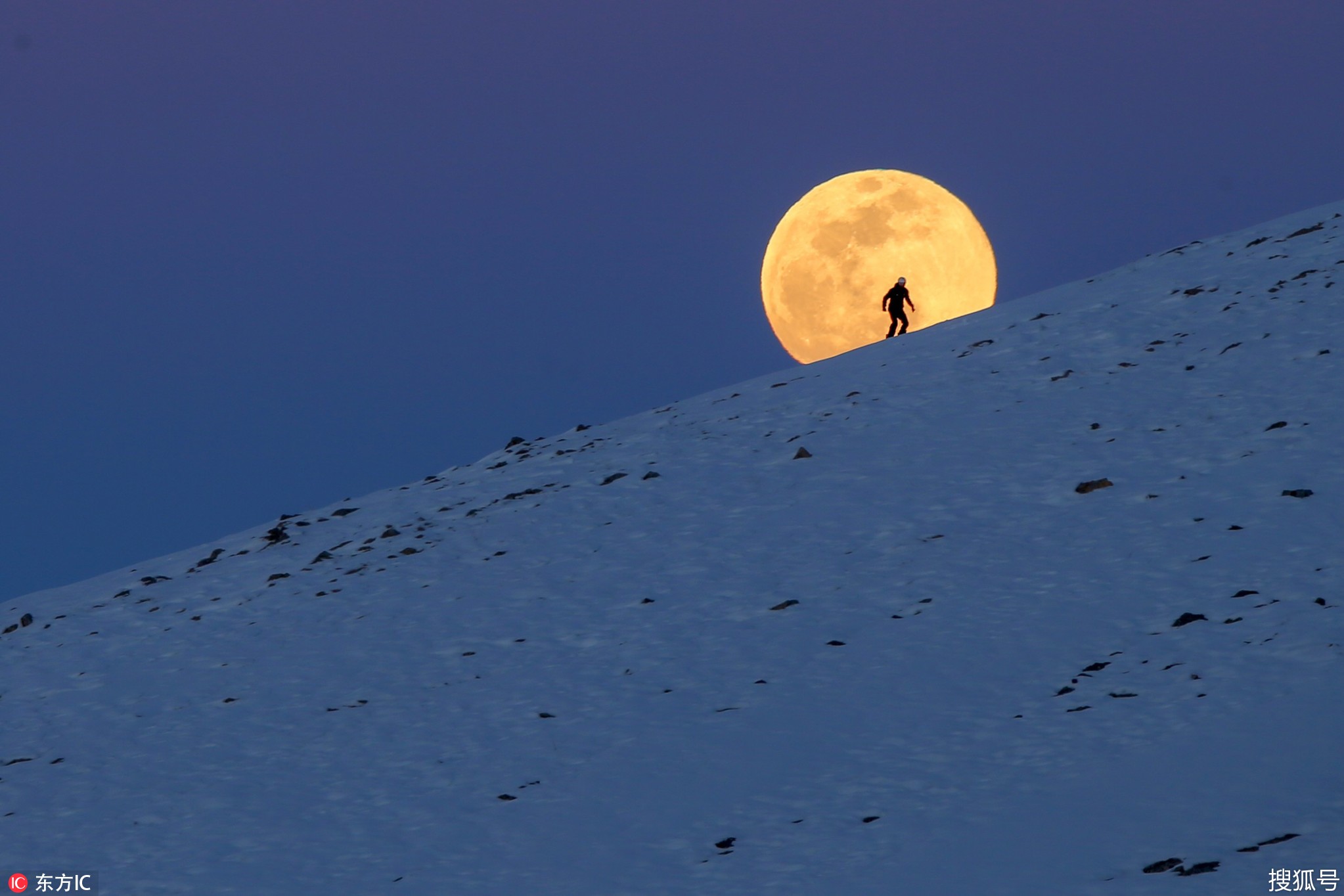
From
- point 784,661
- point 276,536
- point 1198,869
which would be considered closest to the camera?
point 1198,869

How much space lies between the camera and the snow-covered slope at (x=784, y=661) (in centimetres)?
842

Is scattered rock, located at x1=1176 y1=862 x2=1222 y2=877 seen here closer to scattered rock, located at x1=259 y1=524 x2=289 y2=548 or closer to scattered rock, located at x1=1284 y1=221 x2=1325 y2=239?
scattered rock, located at x1=259 y1=524 x2=289 y2=548

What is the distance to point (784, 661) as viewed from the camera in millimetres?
11227

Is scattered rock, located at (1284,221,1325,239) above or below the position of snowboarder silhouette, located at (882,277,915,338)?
below

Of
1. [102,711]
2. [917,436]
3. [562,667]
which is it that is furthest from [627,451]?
[102,711]

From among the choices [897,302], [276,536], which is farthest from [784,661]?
[897,302]

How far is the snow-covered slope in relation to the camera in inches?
332

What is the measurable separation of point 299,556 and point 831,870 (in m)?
9.95

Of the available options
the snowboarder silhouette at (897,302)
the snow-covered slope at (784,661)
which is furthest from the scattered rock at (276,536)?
the snowboarder silhouette at (897,302)

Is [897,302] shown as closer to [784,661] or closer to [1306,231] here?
[1306,231]

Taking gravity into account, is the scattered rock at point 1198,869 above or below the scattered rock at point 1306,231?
below

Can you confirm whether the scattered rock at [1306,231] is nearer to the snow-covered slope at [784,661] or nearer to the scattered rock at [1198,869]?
the snow-covered slope at [784,661]

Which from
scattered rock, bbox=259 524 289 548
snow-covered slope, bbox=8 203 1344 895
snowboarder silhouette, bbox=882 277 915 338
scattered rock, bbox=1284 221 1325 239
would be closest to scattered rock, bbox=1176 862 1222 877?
snow-covered slope, bbox=8 203 1344 895

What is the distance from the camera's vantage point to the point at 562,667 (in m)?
11.8
